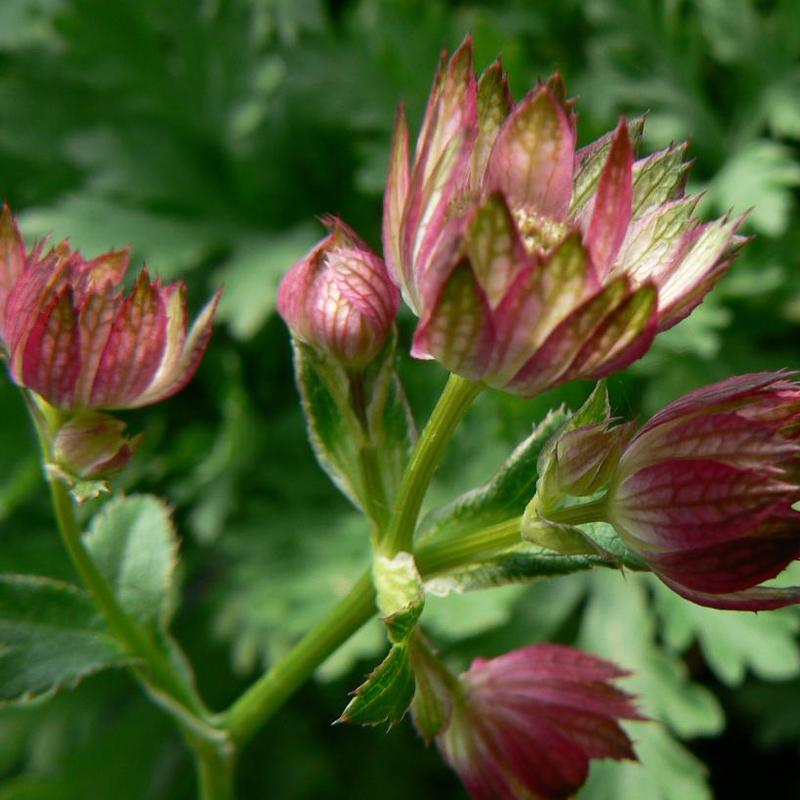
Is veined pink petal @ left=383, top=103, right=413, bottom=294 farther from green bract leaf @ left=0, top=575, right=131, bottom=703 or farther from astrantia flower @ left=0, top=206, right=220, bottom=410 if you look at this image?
green bract leaf @ left=0, top=575, right=131, bottom=703

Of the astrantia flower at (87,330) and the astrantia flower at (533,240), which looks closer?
the astrantia flower at (533,240)

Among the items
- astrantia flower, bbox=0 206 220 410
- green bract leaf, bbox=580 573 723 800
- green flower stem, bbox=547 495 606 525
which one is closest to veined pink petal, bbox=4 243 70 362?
astrantia flower, bbox=0 206 220 410

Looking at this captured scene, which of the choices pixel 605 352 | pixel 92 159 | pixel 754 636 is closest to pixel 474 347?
pixel 605 352

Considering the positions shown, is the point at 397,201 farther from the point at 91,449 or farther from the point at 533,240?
the point at 91,449

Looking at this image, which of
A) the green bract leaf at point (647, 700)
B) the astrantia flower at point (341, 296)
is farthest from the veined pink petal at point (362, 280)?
the green bract leaf at point (647, 700)

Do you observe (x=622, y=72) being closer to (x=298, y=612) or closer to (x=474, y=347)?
(x=298, y=612)

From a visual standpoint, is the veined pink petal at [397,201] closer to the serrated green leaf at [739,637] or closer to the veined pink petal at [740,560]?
the veined pink petal at [740,560]
